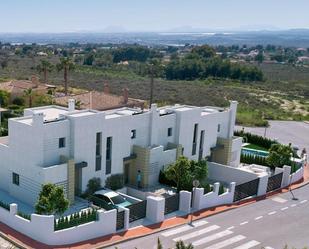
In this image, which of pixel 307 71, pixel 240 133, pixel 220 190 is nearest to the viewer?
pixel 220 190

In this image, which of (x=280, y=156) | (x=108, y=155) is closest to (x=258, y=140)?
(x=280, y=156)

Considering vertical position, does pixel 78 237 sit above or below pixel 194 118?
below

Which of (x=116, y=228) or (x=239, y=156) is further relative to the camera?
(x=239, y=156)

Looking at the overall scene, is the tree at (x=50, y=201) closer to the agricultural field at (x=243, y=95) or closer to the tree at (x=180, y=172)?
the tree at (x=180, y=172)

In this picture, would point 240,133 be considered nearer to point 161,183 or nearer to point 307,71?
point 161,183

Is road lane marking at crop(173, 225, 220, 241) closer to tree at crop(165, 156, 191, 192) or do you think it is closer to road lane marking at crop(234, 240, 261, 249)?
road lane marking at crop(234, 240, 261, 249)

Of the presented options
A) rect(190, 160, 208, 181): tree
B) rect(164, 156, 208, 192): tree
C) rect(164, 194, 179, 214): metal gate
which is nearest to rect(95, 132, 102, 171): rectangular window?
rect(164, 156, 208, 192): tree

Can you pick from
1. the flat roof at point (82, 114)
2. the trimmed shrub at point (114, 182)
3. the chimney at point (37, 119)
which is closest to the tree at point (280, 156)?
the trimmed shrub at point (114, 182)

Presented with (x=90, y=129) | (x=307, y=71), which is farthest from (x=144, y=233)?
(x=307, y=71)
